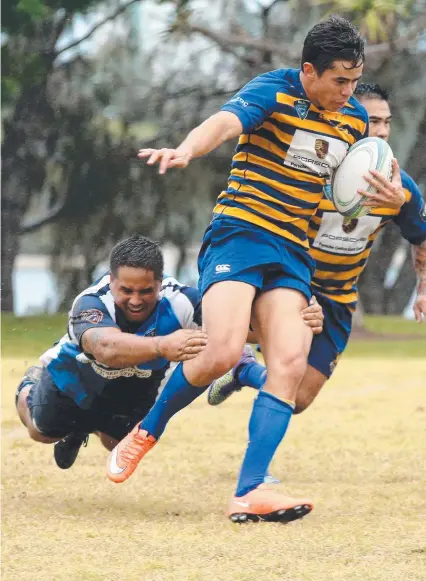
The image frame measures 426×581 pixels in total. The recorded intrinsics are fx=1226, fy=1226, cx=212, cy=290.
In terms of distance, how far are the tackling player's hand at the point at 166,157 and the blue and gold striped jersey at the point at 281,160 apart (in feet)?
2.25

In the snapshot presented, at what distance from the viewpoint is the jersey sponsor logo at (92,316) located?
4988 millimetres

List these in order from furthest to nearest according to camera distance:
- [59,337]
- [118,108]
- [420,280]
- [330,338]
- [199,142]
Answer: [118,108], [59,337], [330,338], [420,280], [199,142]

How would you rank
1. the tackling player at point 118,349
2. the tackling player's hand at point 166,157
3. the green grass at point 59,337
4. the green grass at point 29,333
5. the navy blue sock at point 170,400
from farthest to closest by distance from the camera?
the green grass at point 59,337, the green grass at point 29,333, the navy blue sock at point 170,400, the tackling player at point 118,349, the tackling player's hand at point 166,157

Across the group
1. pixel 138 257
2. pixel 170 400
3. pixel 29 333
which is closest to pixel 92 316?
pixel 138 257

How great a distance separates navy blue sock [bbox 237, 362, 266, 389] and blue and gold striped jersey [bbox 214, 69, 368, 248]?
3.18 ft

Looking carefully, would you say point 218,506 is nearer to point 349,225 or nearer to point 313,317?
point 313,317

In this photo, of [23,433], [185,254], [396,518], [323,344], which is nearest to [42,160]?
[185,254]

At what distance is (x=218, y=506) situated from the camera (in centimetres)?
517

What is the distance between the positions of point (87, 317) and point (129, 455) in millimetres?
587

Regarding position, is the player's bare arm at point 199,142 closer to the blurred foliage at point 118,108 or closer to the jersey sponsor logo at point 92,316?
the jersey sponsor logo at point 92,316

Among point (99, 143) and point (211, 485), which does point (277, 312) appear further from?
point (99, 143)

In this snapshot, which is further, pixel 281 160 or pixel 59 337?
pixel 59 337

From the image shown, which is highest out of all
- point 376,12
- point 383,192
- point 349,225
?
point 376,12

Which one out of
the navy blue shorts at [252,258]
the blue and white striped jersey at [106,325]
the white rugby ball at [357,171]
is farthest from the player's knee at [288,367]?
the white rugby ball at [357,171]
